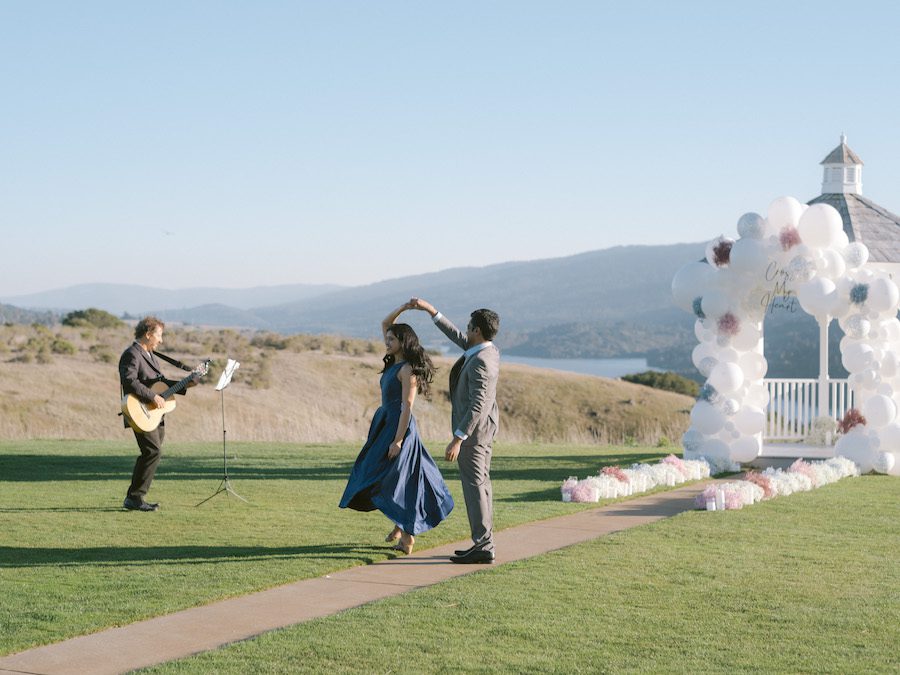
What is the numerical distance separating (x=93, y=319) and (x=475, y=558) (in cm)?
4990

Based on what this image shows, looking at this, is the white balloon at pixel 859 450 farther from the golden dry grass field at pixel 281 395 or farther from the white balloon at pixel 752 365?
the golden dry grass field at pixel 281 395

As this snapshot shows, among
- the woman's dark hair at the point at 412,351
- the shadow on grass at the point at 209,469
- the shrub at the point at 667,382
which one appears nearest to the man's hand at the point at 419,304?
the woman's dark hair at the point at 412,351

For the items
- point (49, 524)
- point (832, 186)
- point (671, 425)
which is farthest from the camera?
point (671, 425)

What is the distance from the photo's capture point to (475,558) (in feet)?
28.9

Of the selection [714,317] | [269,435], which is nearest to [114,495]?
[714,317]

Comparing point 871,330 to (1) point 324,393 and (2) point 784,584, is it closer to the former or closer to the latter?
(2) point 784,584

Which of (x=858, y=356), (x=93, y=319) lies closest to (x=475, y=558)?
(x=858, y=356)

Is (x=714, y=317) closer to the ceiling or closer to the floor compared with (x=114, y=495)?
closer to the ceiling

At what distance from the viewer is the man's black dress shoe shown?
879cm

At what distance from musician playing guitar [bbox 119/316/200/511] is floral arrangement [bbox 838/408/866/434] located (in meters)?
9.43

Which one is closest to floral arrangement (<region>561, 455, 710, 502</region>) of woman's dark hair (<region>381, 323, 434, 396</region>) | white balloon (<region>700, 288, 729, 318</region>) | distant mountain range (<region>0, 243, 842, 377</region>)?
white balloon (<region>700, 288, 729, 318</region>)

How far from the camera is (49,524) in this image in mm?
10555

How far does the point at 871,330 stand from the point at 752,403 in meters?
1.92

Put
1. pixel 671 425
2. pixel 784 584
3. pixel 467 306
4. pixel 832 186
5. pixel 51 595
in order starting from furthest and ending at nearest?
pixel 467 306 → pixel 671 425 → pixel 832 186 → pixel 784 584 → pixel 51 595
